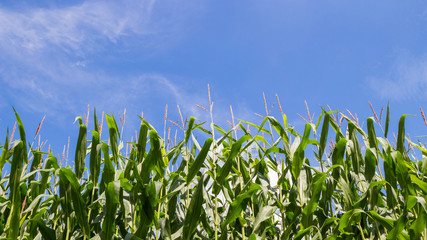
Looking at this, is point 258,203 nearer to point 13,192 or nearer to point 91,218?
point 91,218

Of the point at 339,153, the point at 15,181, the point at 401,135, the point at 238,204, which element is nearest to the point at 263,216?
the point at 238,204

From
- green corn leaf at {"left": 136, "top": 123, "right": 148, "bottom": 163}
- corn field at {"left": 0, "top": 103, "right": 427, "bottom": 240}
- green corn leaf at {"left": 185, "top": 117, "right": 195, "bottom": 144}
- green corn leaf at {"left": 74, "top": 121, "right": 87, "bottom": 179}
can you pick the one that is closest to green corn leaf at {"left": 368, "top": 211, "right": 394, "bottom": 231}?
corn field at {"left": 0, "top": 103, "right": 427, "bottom": 240}

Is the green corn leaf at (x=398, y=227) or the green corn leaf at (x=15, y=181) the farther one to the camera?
the green corn leaf at (x=15, y=181)

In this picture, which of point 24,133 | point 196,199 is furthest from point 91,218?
point 196,199

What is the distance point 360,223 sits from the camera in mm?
1846

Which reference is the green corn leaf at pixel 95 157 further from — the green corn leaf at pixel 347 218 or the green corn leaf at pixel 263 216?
the green corn leaf at pixel 347 218

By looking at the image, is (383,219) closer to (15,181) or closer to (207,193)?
(207,193)

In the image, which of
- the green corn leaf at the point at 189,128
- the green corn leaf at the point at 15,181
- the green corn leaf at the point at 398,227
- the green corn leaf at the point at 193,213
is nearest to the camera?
the green corn leaf at the point at 398,227

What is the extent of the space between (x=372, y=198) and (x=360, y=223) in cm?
19

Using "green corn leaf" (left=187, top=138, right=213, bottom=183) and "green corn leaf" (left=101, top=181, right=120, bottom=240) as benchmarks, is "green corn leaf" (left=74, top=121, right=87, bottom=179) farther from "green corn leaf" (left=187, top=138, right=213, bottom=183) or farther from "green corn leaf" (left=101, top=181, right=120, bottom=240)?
"green corn leaf" (left=187, top=138, right=213, bottom=183)

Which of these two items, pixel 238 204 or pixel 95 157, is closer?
pixel 238 204

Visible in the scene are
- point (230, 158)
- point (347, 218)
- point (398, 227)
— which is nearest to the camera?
point (398, 227)

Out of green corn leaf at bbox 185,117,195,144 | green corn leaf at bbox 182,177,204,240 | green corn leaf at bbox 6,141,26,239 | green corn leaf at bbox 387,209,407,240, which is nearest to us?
green corn leaf at bbox 387,209,407,240

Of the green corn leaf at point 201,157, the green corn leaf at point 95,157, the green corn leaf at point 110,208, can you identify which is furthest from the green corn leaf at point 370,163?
the green corn leaf at point 95,157
